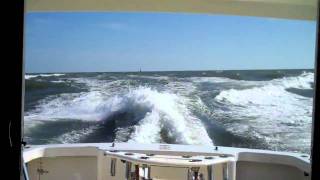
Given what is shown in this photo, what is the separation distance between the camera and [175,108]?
25.4 feet

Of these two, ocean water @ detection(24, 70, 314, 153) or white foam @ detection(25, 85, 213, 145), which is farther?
ocean water @ detection(24, 70, 314, 153)

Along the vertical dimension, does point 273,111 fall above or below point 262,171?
above

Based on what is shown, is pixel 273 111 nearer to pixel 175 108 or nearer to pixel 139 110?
pixel 175 108

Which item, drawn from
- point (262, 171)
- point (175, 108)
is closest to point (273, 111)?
point (175, 108)

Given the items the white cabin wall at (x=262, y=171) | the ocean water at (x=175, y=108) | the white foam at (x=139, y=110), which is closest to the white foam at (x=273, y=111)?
the ocean water at (x=175, y=108)

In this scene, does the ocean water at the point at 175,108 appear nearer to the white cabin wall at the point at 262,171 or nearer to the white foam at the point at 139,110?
the white foam at the point at 139,110

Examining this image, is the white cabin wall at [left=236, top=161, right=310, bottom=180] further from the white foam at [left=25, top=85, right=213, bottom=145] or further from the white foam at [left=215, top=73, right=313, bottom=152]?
the white foam at [left=215, top=73, right=313, bottom=152]

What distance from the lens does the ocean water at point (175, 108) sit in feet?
23.0

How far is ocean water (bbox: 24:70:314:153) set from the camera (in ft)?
23.0

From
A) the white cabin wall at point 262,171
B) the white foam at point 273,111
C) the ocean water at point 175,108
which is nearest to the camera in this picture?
the white cabin wall at point 262,171

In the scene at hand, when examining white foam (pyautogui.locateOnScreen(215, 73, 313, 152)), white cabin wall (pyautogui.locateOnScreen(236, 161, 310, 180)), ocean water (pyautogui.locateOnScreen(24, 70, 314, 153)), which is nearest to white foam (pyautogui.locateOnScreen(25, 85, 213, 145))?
ocean water (pyautogui.locateOnScreen(24, 70, 314, 153))

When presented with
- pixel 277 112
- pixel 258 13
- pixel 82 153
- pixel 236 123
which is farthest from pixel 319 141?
pixel 277 112

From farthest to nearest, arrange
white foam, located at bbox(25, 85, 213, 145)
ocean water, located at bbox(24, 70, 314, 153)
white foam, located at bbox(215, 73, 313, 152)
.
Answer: white foam, located at bbox(215, 73, 313, 152) < ocean water, located at bbox(24, 70, 314, 153) < white foam, located at bbox(25, 85, 213, 145)

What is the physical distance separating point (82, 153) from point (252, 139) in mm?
4545
